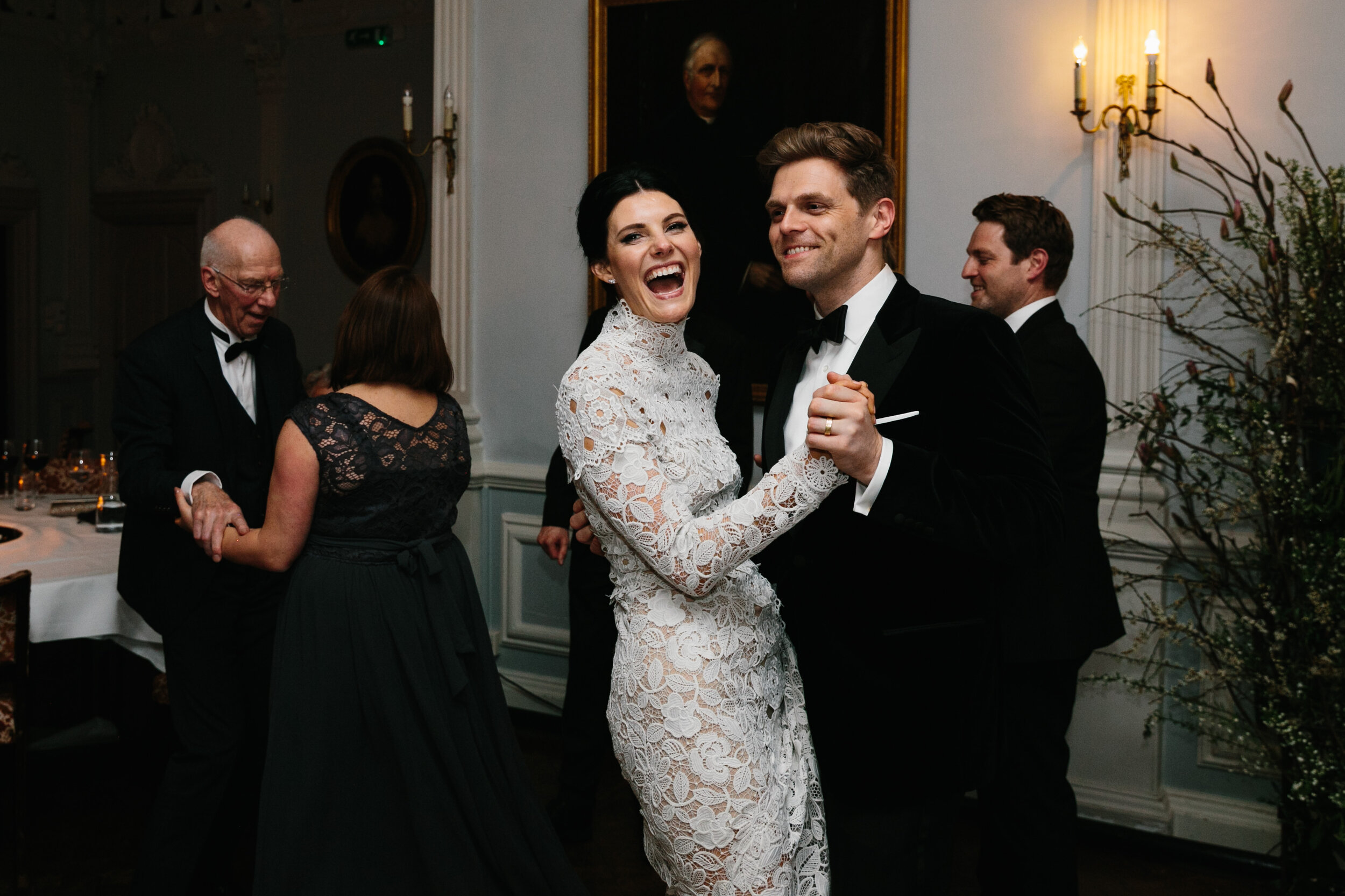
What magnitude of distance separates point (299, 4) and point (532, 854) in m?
6.50

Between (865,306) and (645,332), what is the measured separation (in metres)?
0.38

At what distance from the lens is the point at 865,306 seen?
1.77m

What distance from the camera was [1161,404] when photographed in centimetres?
315

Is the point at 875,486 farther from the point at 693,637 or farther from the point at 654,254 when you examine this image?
the point at 654,254

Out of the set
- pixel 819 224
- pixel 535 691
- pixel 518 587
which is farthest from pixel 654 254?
pixel 535 691

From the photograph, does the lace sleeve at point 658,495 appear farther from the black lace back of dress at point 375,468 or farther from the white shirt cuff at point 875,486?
the black lace back of dress at point 375,468

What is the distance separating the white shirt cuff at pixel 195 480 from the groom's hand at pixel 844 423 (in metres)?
1.76

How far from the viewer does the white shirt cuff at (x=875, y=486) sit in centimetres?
153

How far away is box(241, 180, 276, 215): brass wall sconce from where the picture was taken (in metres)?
7.47

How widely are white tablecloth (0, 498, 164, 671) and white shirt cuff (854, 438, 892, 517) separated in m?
2.41

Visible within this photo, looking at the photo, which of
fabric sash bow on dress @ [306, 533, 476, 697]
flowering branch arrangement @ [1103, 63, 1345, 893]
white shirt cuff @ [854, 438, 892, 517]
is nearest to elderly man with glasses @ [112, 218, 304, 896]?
fabric sash bow on dress @ [306, 533, 476, 697]

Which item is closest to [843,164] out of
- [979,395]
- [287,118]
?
[979,395]

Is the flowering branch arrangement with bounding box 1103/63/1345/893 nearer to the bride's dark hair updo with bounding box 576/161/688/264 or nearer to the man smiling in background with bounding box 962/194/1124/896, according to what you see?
the man smiling in background with bounding box 962/194/1124/896

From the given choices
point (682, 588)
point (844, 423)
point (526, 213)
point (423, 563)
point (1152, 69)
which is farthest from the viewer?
point (526, 213)
